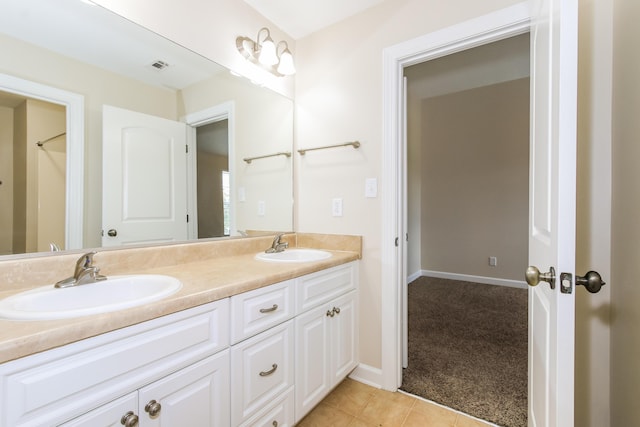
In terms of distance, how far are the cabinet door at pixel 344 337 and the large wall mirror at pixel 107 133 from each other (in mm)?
771

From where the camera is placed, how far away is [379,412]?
149 centimetres

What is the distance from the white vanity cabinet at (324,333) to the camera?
→ 1.33 meters

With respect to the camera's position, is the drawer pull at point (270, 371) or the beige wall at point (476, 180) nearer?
the drawer pull at point (270, 371)

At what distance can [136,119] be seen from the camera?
1310mm

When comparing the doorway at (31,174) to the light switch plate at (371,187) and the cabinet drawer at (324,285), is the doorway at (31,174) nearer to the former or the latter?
the cabinet drawer at (324,285)

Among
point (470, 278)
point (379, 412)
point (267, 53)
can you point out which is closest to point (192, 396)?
point (379, 412)

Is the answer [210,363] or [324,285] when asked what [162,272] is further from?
[324,285]

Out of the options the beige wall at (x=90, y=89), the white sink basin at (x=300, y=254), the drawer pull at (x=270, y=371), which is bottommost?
the drawer pull at (x=270, y=371)

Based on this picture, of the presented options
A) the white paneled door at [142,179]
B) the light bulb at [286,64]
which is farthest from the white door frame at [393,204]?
the white paneled door at [142,179]

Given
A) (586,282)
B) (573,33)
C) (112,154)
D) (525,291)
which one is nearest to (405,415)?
(586,282)

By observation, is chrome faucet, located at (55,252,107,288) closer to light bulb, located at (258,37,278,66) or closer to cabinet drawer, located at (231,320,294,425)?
cabinet drawer, located at (231,320,294,425)

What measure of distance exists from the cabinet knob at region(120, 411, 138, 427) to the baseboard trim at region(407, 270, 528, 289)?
380 cm

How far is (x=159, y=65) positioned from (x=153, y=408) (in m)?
1.43

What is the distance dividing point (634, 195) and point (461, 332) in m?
1.93
